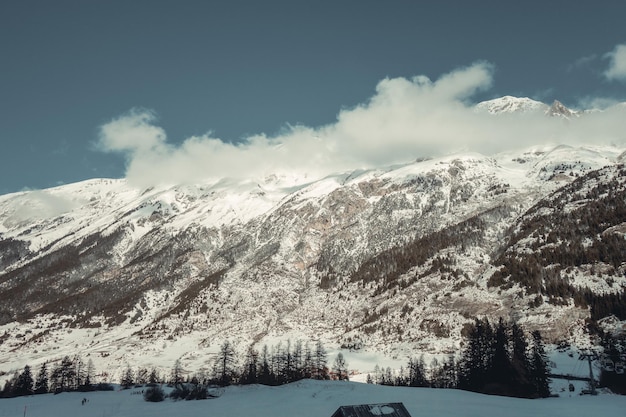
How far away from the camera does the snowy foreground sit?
47281mm

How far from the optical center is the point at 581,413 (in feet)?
142

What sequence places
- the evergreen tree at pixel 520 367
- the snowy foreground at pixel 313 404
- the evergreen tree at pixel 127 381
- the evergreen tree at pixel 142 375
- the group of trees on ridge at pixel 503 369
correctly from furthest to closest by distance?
the evergreen tree at pixel 142 375
the evergreen tree at pixel 127 381
the group of trees on ridge at pixel 503 369
the evergreen tree at pixel 520 367
the snowy foreground at pixel 313 404

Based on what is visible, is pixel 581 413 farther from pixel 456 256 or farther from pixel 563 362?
pixel 456 256

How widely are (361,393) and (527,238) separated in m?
139

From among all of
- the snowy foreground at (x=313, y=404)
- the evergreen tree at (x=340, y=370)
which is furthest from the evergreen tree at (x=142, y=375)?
the snowy foreground at (x=313, y=404)

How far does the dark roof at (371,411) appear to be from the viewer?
3722cm

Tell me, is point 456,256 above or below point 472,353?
above

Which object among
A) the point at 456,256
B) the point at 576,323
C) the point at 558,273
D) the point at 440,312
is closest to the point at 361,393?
the point at 576,323

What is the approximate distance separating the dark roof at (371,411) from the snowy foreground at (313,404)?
9402 millimetres

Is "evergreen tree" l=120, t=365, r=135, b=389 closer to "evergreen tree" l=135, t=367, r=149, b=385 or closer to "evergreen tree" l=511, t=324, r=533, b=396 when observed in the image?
"evergreen tree" l=135, t=367, r=149, b=385

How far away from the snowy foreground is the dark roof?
9.40m

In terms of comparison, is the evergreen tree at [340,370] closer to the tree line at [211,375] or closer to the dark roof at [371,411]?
the tree line at [211,375]

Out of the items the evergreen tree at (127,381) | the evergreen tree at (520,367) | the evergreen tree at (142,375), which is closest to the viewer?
the evergreen tree at (520,367)

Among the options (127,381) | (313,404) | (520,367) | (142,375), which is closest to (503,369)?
(520,367)
